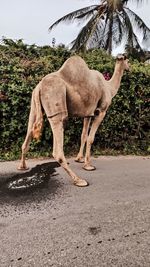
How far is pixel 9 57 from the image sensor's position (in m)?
7.68

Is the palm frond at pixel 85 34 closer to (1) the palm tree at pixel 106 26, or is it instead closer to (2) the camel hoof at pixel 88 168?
(1) the palm tree at pixel 106 26

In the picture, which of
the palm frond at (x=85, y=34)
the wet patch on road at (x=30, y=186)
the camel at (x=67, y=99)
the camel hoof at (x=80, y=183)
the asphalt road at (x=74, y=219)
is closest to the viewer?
the asphalt road at (x=74, y=219)

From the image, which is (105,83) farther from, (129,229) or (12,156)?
(129,229)

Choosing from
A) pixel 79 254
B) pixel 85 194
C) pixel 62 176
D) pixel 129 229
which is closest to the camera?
pixel 79 254

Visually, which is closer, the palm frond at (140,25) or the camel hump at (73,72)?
the camel hump at (73,72)

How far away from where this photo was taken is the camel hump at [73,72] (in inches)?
197

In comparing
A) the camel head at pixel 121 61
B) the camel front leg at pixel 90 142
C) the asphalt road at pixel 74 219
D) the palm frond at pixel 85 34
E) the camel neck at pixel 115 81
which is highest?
the palm frond at pixel 85 34

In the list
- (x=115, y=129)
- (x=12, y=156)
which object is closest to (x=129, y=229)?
(x=12, y=156)

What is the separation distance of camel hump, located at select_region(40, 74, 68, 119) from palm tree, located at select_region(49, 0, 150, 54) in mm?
11679

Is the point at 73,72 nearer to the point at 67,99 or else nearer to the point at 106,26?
the point at 67,99

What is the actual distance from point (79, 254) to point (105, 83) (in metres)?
3.55

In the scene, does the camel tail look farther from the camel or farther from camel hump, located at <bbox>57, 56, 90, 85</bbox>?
camel hump, located at <bbox>57, 56, 90, 85</bbox>

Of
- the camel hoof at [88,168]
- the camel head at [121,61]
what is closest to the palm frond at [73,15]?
the camel head at [121,61]

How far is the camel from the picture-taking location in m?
4.75
